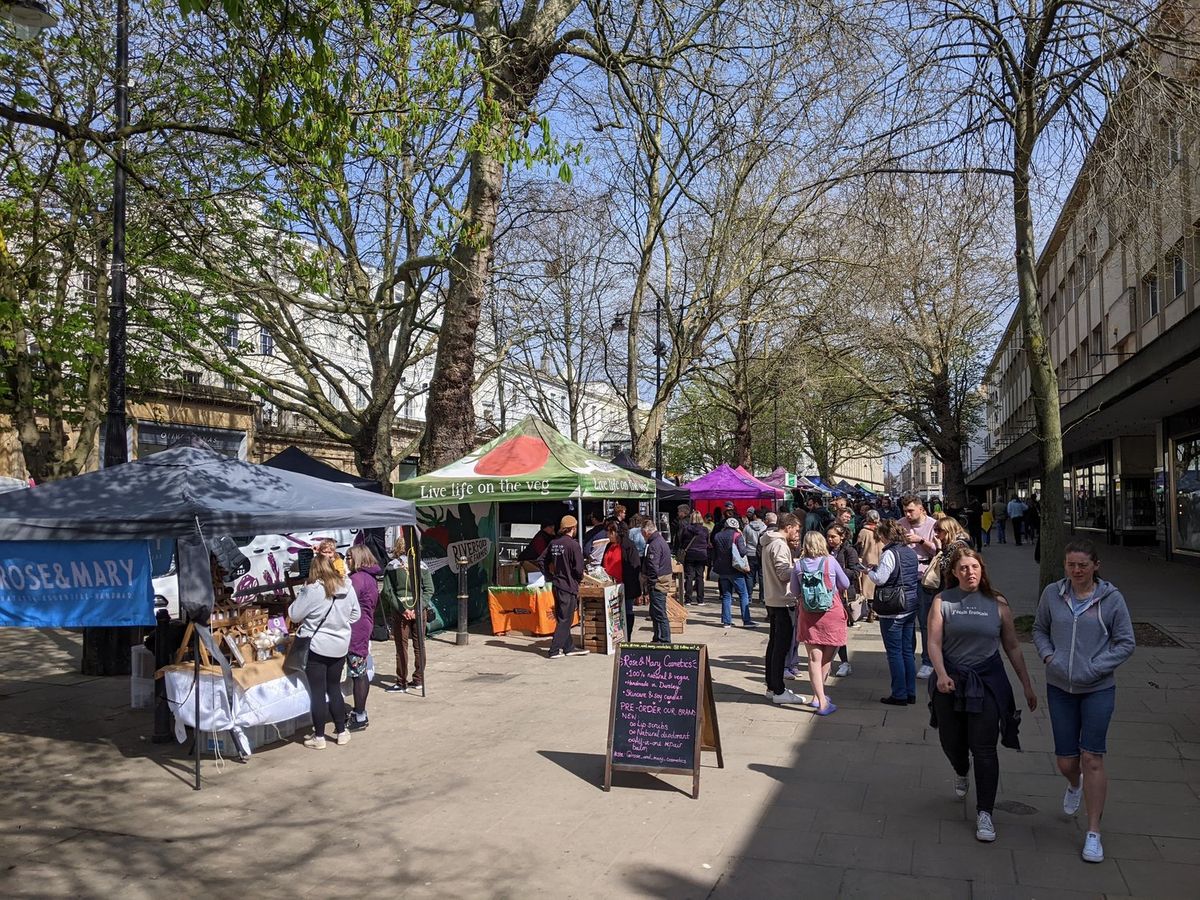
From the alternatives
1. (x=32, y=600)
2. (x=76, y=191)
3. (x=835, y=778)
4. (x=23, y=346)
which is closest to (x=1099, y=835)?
(x=835, y=778)

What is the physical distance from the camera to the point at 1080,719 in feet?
17.5

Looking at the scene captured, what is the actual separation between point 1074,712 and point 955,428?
97.1 feet

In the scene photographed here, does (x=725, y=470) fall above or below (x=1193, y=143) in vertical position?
below

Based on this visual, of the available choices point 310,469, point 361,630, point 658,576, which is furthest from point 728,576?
point 361,630

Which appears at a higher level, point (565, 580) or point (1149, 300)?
point (1149, 300)

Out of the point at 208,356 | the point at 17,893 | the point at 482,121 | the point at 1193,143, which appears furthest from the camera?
the point at 208,356

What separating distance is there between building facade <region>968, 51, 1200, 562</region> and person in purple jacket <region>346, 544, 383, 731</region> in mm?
8761

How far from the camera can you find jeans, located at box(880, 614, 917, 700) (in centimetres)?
891

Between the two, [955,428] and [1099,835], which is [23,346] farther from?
[955,428]

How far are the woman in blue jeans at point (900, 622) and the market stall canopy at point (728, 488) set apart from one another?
15540 millimetres

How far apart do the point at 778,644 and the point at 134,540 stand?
5.56 meters

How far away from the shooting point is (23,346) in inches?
Answer: 672

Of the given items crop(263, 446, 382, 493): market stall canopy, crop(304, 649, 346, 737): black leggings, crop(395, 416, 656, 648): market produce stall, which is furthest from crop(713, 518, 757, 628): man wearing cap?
crop(304, 649, 346, 737): black leggings

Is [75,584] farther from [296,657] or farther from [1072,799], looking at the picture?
[1072,799]
